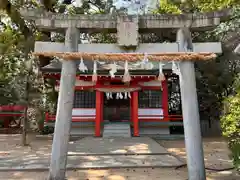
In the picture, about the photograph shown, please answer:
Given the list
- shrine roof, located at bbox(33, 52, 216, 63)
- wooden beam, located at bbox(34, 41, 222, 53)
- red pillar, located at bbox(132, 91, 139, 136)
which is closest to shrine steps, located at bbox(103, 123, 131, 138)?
red pillar, located at bbox(132, 91, 139, 136)

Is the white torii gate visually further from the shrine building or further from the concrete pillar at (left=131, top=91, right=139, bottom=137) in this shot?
the concrete pillar at (left=131, top=91, right=139, bottom=137)

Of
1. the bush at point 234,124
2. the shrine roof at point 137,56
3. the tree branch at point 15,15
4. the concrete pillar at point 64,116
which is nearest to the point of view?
the bush at point 234,124

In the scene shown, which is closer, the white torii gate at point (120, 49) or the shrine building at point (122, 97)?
the white torii gate at point (120, 49)

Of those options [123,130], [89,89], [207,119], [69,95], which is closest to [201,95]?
[207,119]

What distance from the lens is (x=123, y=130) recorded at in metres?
15.1

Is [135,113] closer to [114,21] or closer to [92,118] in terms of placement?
[92,118]

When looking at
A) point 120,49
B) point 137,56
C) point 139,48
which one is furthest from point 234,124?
Answer: point 120,49

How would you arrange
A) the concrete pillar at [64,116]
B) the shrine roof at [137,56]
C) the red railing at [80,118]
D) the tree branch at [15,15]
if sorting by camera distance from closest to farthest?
the concrete pillar at [64,116], the shrine roof at [137,56], the tree branch at [15,15], the red railing at [80,118]

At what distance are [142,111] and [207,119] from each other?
6020 mm

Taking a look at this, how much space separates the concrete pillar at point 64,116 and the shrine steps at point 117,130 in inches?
361

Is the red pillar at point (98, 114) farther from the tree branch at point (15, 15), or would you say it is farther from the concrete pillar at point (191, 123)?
the concrete pillar at point (191, 123)

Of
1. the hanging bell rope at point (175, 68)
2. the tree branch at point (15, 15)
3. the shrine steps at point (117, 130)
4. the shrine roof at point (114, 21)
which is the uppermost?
the tree branch at point (15, 15)

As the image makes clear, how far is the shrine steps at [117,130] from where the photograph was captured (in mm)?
14867

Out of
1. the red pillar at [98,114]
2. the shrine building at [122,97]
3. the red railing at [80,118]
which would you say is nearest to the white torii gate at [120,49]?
the shrine building at [122,97]
